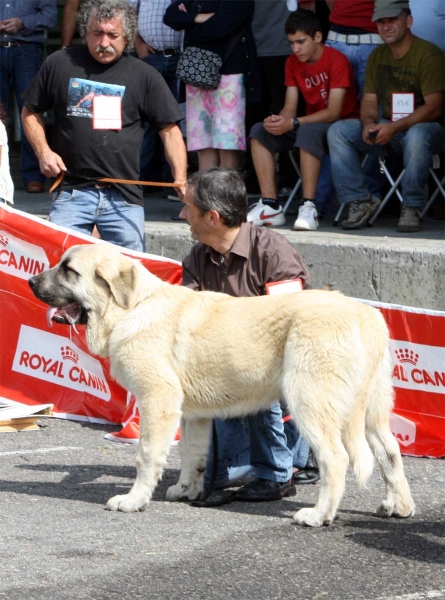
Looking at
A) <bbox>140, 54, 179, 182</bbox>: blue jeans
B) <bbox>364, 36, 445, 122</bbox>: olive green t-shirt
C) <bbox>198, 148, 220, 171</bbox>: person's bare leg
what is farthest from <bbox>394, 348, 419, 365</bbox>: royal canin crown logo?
<bbox>140, 54, 179, 182</bbox>: blue jeans

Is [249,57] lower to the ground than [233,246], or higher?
higher

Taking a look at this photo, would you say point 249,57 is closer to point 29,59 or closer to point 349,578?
point 29,59

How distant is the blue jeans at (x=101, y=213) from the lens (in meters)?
7.36

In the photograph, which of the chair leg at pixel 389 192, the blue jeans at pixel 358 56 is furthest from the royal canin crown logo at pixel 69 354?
the blue jeans at pixel 358 56

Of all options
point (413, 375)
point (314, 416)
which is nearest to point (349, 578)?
point (314, 416)

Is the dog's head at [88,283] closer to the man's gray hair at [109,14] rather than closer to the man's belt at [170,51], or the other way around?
the man's gray hair at [109,14]

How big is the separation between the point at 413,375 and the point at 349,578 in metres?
2.30

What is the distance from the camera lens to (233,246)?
560 centimetres

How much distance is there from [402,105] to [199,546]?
16.6ft

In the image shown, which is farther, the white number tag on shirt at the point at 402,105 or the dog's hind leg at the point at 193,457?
the white number tag on shirt at the point at 402,105

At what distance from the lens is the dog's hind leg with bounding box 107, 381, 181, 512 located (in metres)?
→ 5.23

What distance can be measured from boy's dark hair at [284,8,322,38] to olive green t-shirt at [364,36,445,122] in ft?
1.73

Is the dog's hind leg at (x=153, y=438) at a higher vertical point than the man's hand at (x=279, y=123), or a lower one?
lower

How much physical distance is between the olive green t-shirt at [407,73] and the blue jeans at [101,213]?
2653mm
